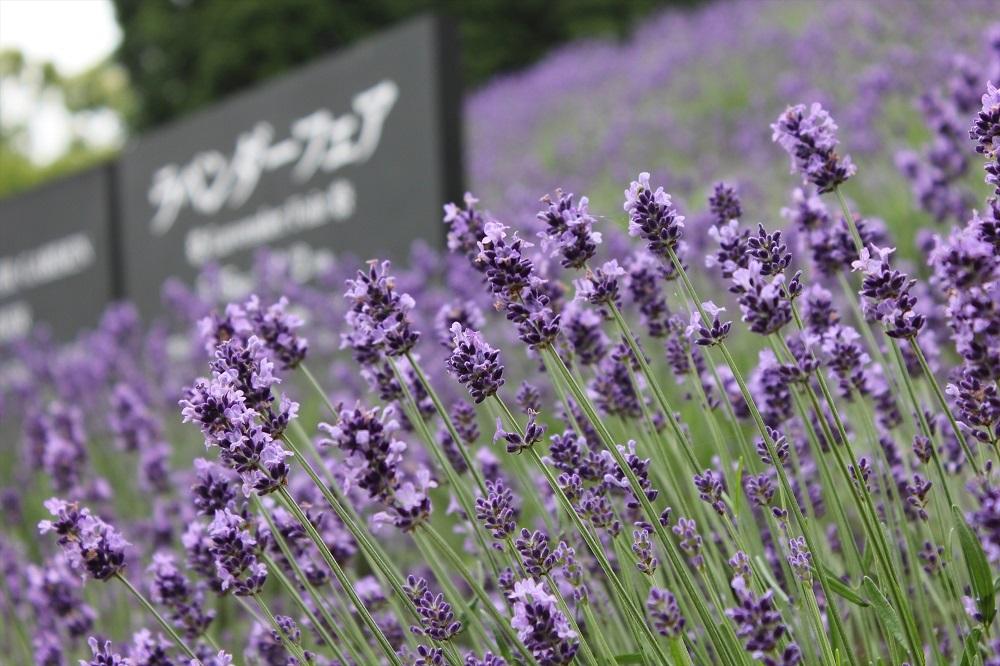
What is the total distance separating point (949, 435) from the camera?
2.46m

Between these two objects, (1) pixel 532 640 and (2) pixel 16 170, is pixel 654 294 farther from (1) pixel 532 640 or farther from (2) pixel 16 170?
(2) pixel 16 170

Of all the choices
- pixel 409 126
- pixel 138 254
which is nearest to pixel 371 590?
pixel 409 126

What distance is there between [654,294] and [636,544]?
2.38ft

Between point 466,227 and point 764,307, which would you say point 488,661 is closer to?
point 764,307

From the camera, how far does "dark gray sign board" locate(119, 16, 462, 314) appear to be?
7016 millimetres

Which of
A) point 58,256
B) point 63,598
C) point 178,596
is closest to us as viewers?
point 178,596

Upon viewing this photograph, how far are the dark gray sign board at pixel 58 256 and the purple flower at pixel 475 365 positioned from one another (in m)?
9.44

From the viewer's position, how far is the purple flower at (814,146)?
182cm

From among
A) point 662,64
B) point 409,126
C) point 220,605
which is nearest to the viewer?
point 220,605

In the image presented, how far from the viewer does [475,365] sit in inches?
62.5

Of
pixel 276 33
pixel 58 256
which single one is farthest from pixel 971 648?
pixel 276 33

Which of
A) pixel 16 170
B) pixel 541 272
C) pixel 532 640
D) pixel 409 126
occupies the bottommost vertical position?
pixel 532 640

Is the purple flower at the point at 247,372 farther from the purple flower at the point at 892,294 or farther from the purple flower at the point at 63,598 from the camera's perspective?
the purple flower at the point at 63,598

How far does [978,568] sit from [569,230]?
2.53 feet
